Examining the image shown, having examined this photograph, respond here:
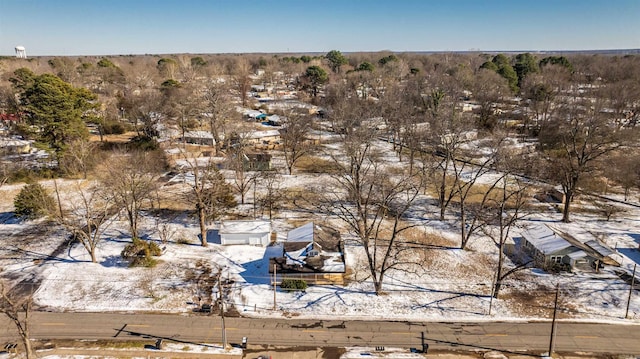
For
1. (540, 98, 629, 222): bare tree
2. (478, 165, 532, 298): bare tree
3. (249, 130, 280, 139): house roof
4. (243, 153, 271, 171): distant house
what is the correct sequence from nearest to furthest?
(478, 165, 532, 298): bare tree < (540, 98, 629, 222): bare tree < (243, 153, 271, 171): distant house < (249, 130, 280, 139): house roof

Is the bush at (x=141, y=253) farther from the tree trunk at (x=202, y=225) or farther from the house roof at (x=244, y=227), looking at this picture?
Answer: the house roof at (x=244, y=227)

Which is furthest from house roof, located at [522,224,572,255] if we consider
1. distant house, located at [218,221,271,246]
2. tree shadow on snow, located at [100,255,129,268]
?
tree shadow on snow, located at [100,255,129,268]

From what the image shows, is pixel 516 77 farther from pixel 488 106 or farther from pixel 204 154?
pixel 204 154

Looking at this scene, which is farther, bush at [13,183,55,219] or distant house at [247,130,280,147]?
distant house at [247,130,280,147]

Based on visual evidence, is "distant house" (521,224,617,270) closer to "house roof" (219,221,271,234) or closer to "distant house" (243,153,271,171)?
"house roof" (219,221,271,234)

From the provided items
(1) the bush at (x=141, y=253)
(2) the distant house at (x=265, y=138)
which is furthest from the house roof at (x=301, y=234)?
(2) the distant house at (x=265, y=138)

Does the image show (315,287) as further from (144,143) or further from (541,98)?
(541,98)
